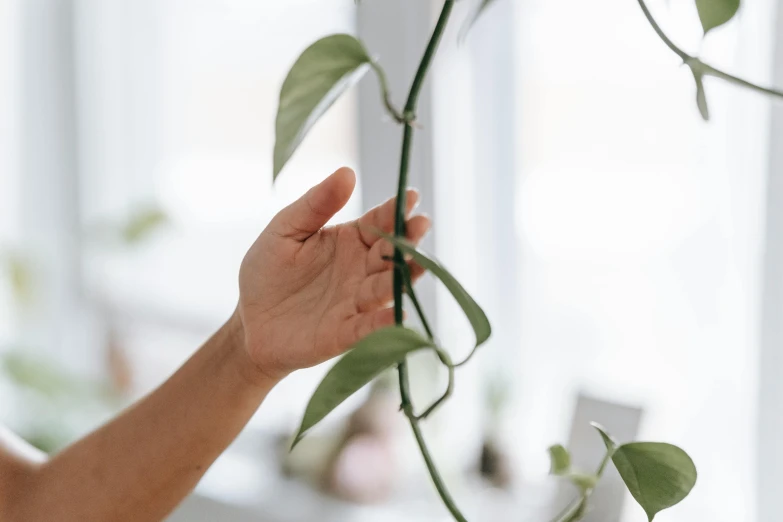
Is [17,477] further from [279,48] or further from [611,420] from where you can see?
[279,48]

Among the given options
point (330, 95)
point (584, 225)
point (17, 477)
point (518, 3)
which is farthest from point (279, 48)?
point (330, 95)

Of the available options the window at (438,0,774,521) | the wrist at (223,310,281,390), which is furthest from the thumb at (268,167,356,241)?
the window at (438,0,774,521)

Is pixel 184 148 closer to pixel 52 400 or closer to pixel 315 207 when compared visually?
pixel 52 400

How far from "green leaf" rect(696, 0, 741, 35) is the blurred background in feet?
1.32

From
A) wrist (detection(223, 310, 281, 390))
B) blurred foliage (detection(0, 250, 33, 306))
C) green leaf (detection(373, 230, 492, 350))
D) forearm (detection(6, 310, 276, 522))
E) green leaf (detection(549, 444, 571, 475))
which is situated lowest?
blurred foliage (detection(0, 250, 33, 306))

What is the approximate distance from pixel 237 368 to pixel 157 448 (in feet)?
0.44

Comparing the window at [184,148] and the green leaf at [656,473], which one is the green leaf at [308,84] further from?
the window at [184,148]

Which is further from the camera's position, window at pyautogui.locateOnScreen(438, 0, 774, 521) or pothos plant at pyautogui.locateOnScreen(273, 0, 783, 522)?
window at pyautogui.locateOnScreen(438, 0, 774, 521)

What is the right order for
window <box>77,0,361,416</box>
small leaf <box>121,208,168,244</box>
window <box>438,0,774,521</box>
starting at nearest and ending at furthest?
1. window <box>438,0,774,521</box>
2. window <box>77,0,361,416</box>
3. small leaf <box>121,208,168,244</box>

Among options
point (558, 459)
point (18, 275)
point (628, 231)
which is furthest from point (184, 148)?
point (558, 459)

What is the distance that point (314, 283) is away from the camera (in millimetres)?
701

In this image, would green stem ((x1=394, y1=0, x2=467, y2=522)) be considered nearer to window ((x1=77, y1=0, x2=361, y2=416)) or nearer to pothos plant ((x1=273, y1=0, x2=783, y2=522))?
pothos plant ((x1=273, y1=0, x2=783, y2=522))

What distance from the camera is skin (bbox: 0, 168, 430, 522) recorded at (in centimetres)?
66

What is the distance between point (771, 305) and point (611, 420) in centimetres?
20
